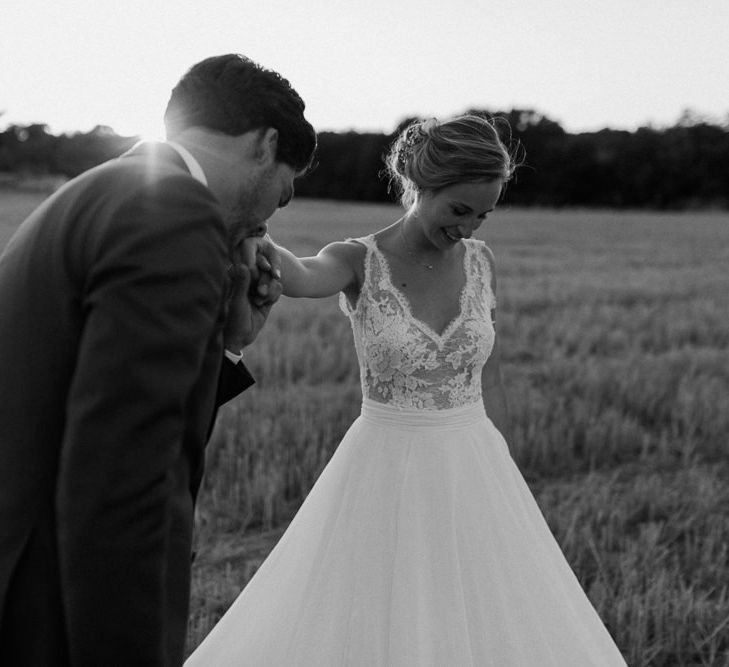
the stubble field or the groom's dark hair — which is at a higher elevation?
the groom's dark hair

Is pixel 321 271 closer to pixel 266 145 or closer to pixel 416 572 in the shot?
pixel 416 572

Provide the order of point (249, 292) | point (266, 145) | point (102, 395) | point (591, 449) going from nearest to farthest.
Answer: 1. point (102, 395)
2. point (266, 145)
3. point (249, 292)
4. point (591, 449)

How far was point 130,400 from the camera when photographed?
124 cm

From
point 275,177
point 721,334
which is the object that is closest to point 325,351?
point 721,334

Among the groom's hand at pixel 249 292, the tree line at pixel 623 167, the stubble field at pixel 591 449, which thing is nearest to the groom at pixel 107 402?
the groom's hand at pixel 249 292

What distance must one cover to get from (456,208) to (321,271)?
1.66 ft

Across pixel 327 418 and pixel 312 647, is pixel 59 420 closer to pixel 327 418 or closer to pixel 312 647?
pixel 312 647

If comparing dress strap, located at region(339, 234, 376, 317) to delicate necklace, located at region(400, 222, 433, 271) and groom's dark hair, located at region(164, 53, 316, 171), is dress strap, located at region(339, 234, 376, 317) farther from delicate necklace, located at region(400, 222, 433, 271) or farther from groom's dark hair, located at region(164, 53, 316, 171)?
groom's dark hair, located at region(164, 53, 316, 171)

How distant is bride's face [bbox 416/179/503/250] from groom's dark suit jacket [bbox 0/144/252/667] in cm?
158

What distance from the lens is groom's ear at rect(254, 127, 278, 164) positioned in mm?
1581

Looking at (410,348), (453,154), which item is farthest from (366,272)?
(453,154)

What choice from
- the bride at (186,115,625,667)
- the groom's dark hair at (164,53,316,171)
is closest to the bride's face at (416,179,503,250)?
the bride at (186,115,625,667)

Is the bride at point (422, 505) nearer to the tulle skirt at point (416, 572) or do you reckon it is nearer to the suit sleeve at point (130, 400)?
the tulle skirt at point (416, 572)

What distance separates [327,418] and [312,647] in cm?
377
